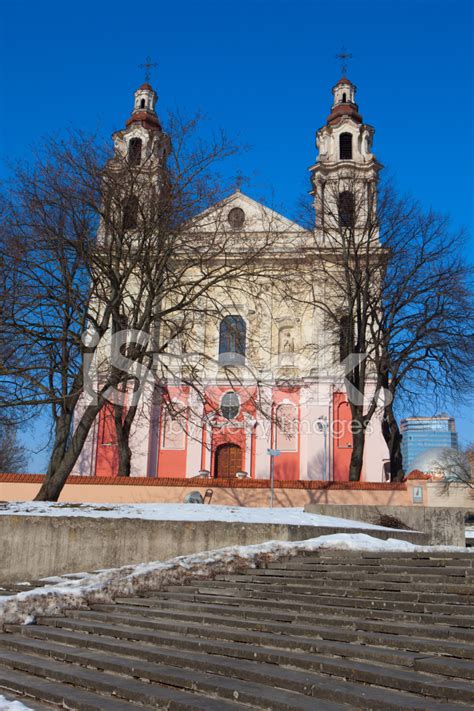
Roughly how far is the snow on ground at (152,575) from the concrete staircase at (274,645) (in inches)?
11.4

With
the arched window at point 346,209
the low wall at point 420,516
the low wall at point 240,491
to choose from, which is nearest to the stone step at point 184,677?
the low wall at point 420,516

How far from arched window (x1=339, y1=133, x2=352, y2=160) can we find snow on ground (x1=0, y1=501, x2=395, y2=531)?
26.2m

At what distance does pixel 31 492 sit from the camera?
21281 millimetres

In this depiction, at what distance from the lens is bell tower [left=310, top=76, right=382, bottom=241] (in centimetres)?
2830

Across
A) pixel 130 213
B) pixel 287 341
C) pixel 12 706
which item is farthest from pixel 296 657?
pixel 287 341

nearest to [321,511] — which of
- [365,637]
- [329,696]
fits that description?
[365,637]

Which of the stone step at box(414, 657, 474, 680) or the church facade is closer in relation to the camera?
the stone step at box(414, 657, 474, 680)

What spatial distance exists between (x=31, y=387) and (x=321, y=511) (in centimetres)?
702

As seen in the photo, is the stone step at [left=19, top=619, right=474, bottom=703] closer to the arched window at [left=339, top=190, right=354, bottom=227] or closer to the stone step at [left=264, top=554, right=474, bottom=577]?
the stone step at [left=264, top=554, right=474, bottom=577]

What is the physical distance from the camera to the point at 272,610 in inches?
292

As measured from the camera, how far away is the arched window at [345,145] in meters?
36.4

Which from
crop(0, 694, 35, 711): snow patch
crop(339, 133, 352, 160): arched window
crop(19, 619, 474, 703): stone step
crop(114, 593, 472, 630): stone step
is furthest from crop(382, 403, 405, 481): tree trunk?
crop(0, 694, 35, 711): snow patch

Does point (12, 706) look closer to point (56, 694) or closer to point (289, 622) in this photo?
point (56, 694)

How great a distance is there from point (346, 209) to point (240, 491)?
12.0 m
